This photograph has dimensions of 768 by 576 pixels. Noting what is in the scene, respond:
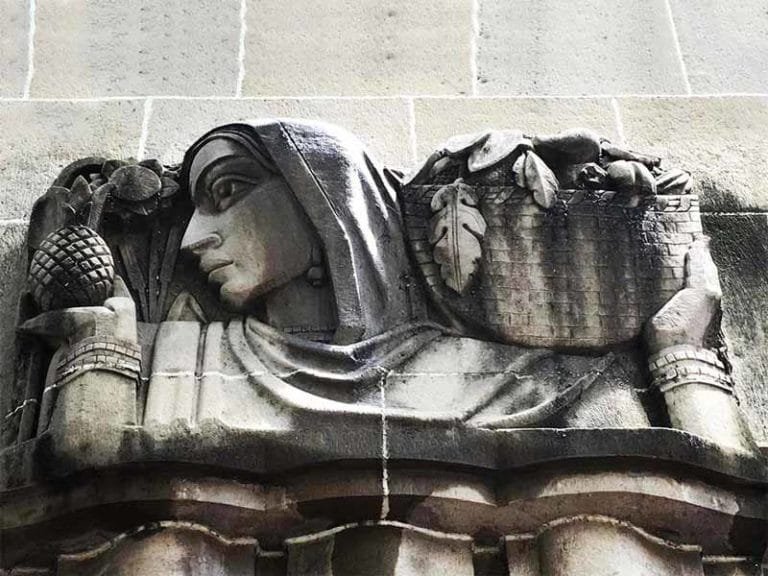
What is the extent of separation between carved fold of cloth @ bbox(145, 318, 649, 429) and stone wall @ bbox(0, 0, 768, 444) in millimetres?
993

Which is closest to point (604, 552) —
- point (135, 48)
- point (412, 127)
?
point (412, 127)

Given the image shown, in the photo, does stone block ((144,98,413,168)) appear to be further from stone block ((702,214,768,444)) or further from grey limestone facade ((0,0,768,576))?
stone block ((702,214,768,444))

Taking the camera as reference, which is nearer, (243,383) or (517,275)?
(243,383)

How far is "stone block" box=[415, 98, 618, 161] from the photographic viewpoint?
5613 mm

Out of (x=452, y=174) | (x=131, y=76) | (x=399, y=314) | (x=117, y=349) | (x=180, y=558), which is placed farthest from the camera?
(x=131, y=76)

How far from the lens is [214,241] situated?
4.68m

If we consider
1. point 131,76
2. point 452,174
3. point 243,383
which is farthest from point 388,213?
point 131,76

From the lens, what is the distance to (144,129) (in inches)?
219

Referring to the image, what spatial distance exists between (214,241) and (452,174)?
32.5 inches

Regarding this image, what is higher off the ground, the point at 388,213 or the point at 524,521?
the point at 388,213

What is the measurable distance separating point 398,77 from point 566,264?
142 centimetres

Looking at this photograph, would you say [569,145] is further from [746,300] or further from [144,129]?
[144,129]

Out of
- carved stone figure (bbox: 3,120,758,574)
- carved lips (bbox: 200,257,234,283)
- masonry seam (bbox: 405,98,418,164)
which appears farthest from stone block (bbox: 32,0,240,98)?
carved lips (bbox: 200,257,234,283)

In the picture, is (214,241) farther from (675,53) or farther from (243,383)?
(675,53)
